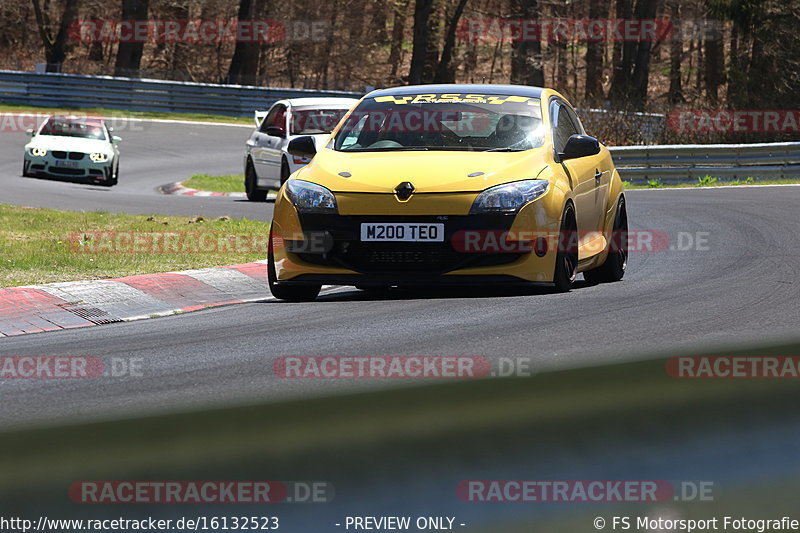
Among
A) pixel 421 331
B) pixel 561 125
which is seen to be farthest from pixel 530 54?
pixel 421 331

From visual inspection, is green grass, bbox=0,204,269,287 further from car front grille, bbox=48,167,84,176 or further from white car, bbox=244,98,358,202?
car front grille, bbox=48,167,84,176

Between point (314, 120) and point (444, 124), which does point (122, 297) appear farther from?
point (314, 120)

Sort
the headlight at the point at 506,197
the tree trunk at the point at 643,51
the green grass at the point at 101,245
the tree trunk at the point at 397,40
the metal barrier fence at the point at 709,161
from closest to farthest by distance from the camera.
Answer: the headlight at the point at 506,197 < the green grass at the point at 101,245 < the metal barrier fence at the point at 709,161 < the tree trunk at the point at 643,51 < the tree trunk at the point at 397,40

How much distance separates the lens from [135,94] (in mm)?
44938

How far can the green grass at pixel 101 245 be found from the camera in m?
10.4

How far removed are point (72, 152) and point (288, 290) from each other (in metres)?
17.7

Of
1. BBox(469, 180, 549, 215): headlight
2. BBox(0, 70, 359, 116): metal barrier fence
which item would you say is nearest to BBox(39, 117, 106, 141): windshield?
BBox(0, 70, 359, 116): metal barrier fence

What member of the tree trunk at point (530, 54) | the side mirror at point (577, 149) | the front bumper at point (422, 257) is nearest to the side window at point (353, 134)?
the front bumper at point (422, 257)

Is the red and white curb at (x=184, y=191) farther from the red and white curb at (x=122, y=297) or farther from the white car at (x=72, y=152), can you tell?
the red and white curb at (x=122, y=297)

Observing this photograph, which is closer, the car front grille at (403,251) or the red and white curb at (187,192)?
the car front grille at (403,251)

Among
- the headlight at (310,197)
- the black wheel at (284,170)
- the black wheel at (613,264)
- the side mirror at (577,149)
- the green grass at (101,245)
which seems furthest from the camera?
the black wheel at (284,170)

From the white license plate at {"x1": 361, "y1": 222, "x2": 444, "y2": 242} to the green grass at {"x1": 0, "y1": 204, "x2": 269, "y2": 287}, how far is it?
265 centimetres

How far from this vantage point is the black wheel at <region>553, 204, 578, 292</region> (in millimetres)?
8570

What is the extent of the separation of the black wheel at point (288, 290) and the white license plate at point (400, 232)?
0.86 m
